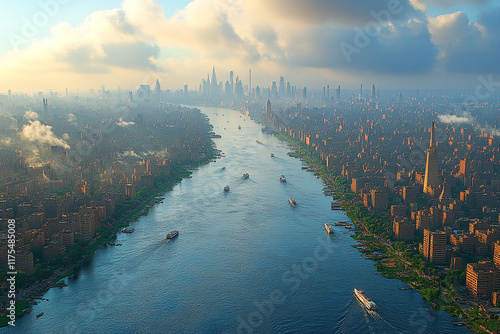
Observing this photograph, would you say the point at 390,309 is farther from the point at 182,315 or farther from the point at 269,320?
the point at 182,315

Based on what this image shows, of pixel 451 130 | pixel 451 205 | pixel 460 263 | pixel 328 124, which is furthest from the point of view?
pixel 328 124

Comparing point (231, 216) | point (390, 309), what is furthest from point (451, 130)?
point (390, 309)

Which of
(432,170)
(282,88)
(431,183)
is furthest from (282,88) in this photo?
(431,183)

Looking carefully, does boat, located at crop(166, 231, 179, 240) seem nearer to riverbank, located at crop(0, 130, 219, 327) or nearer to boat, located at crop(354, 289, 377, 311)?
riverbank, located at crop(0, 130, 219, 327)

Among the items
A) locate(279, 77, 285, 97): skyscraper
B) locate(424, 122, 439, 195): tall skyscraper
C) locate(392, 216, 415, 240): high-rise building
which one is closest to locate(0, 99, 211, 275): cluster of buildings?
locate(392, 216, 415, 240): high-rise building

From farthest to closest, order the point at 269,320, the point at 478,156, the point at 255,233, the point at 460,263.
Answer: the point at 478,156 → the point at 255,233 → the point at 460,263 → the point at 269,320

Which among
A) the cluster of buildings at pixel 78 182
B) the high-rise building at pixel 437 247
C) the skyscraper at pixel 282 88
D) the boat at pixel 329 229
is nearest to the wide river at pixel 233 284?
the boat at pixel 329 229

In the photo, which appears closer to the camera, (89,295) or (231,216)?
(89,295)
